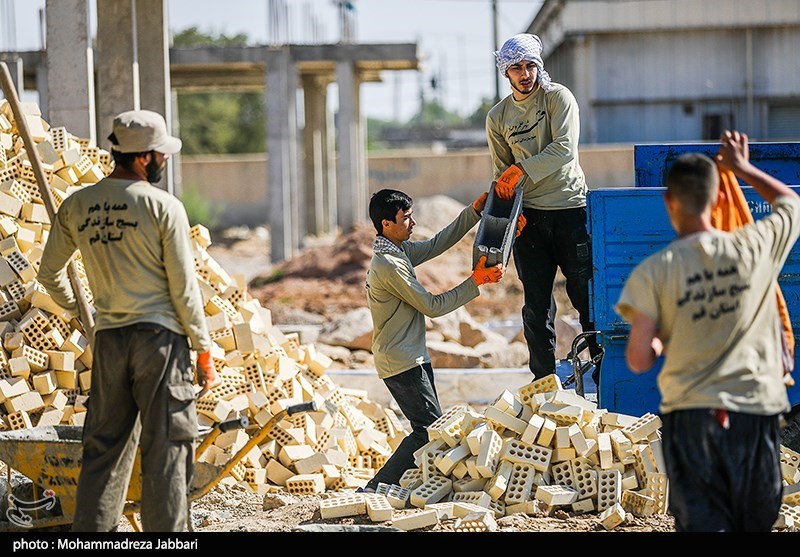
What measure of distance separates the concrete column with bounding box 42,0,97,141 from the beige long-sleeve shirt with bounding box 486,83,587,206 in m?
5.17

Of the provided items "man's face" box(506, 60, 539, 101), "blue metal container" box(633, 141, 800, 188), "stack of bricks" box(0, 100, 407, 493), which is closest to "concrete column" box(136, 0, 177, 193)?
"stack of bricks" box(0, 100, 407, 493)

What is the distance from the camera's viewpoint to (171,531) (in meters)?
4.99

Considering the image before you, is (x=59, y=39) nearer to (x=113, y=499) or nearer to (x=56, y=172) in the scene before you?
(x=56, y=172)

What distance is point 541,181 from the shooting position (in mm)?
7508

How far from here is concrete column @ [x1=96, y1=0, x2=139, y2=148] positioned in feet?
38.2

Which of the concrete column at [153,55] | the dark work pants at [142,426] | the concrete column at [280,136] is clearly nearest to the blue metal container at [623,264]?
the dark work pants at [142,426]

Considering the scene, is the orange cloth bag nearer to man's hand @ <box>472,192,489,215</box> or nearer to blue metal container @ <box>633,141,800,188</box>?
man's hand @ <box>472,192,489,215</box>

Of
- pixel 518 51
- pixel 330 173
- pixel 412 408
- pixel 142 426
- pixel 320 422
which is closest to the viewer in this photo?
pixel 142 426

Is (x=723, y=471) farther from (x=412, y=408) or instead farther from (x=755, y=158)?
(x=755, y=158)

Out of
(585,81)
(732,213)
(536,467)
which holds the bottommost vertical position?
(536,467)

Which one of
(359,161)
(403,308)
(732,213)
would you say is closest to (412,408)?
(403,308)

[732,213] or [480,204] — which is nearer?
[732,213]

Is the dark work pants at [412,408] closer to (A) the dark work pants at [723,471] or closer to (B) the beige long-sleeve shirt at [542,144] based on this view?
(B) the beige long-sleeve shirt at [542,144]

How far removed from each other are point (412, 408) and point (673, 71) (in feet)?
104
